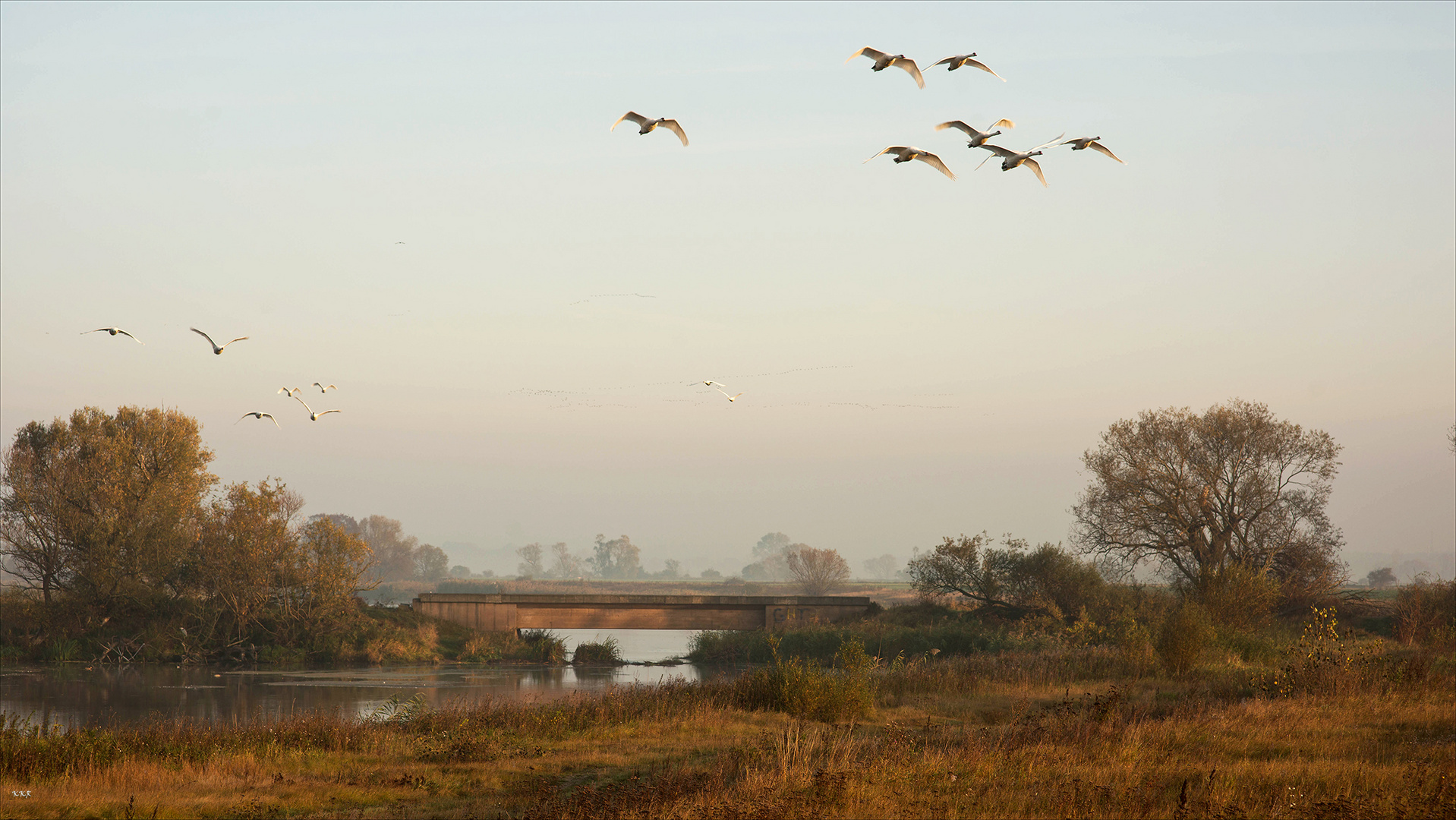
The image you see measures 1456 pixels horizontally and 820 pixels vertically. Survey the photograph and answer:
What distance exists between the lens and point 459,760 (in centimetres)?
1708

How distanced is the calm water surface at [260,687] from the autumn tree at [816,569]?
6603 centimetres

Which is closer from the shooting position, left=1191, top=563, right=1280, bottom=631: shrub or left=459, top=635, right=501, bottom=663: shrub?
left=1191, top=563, right=1280, bottom=631: shrub

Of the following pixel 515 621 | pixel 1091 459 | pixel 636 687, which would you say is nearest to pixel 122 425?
pixel 515 621

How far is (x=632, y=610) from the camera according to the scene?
201 feet

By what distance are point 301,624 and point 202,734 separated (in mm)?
33864

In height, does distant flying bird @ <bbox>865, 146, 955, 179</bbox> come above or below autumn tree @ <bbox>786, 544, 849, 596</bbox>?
above

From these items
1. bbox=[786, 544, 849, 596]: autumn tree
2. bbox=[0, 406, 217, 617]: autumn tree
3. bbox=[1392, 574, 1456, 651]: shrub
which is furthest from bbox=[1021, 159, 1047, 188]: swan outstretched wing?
bbox=[786, 544, 849, 596]: autumn tree

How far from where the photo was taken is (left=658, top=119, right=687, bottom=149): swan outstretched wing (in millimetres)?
15657

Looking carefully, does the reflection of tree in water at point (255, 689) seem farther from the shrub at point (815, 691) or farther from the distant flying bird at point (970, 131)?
the distant flying bird at point (970, 131)

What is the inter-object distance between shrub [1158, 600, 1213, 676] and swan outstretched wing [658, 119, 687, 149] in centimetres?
1999

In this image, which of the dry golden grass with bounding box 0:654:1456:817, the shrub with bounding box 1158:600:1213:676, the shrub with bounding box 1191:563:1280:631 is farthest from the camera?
the shrub with bounding box 1191:563:1280:631

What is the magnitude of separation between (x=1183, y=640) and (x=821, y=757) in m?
17.0

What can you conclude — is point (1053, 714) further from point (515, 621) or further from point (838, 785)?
point (515, 621)

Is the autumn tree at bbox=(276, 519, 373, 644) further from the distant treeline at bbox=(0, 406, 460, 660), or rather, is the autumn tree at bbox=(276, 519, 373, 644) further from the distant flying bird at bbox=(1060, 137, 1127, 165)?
the distant flying bird at bbox=(1060, 137, 1127, 165)
